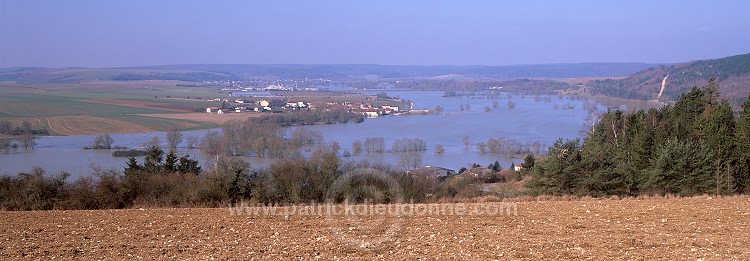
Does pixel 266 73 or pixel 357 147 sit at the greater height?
pixel 357 147

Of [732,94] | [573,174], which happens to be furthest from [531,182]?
[732,94]

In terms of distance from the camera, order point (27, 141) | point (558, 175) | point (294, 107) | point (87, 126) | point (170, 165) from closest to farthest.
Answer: point (558, 175), point (170, 165), point (27, 141), point (87, 126), point (294, 107)

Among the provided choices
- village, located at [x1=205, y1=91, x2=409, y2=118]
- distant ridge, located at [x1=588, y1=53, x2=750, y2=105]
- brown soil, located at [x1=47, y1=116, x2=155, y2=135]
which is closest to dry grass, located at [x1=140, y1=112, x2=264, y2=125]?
village, located at [x1=205, y1=91, x2=409, y2=118]

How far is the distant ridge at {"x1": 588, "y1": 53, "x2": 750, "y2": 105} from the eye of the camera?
5603 centimetres

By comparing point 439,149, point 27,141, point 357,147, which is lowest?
point 439,149

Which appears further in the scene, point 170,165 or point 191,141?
point 191,141

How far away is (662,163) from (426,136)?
991 inches

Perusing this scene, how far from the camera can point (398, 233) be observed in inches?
325

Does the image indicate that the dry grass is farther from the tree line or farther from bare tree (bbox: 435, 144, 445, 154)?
the tree line

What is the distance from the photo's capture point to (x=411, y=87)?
11112cm

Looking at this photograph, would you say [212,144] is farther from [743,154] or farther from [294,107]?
[294,107]

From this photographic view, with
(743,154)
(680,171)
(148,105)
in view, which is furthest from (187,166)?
(148,105)

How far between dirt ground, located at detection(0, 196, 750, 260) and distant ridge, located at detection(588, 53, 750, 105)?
4344 centimetres

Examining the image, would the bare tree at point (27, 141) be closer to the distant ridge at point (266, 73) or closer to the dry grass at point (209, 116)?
the dry grass at point (209, 116)
